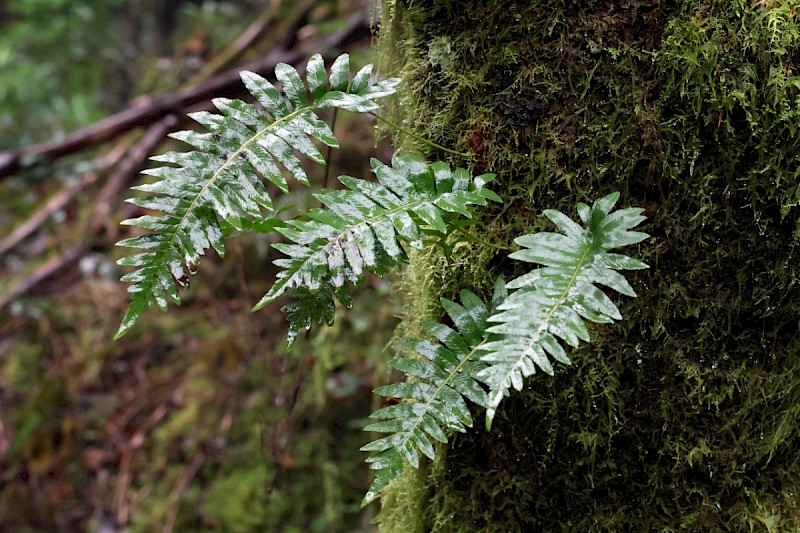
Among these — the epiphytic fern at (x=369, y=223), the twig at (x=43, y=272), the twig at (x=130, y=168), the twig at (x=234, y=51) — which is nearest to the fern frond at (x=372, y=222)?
the epiphytic fern at (x=369, y=223)

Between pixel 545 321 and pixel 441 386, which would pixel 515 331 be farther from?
pixel 441 386

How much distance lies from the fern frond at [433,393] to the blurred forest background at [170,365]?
1875 millimetres

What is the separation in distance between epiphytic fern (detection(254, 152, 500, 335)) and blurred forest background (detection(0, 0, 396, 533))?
1.97m

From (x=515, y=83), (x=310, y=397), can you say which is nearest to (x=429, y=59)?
(x=515, y=83)

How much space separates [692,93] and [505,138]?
43 cm

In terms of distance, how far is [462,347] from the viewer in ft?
4.68

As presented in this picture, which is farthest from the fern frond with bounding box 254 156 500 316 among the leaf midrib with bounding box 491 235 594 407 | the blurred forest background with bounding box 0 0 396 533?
the blurred forest background with bounding box 0 0 396 533

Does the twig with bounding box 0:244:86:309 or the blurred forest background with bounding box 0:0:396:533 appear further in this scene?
the twig with bounding box 0:244:86:309

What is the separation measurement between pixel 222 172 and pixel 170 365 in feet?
11.4

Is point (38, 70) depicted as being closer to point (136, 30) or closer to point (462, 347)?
point (136, 30)

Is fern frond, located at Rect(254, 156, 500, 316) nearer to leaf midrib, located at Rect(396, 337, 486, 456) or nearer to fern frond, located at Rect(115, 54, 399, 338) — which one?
fern frond, located at Rect(115, 54, 399, 338)

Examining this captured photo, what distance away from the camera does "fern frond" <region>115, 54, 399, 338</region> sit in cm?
133

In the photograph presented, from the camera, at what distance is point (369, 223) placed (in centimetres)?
135

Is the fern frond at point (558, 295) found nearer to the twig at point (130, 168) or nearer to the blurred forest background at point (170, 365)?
the blurred forest background at point (170, 365)
